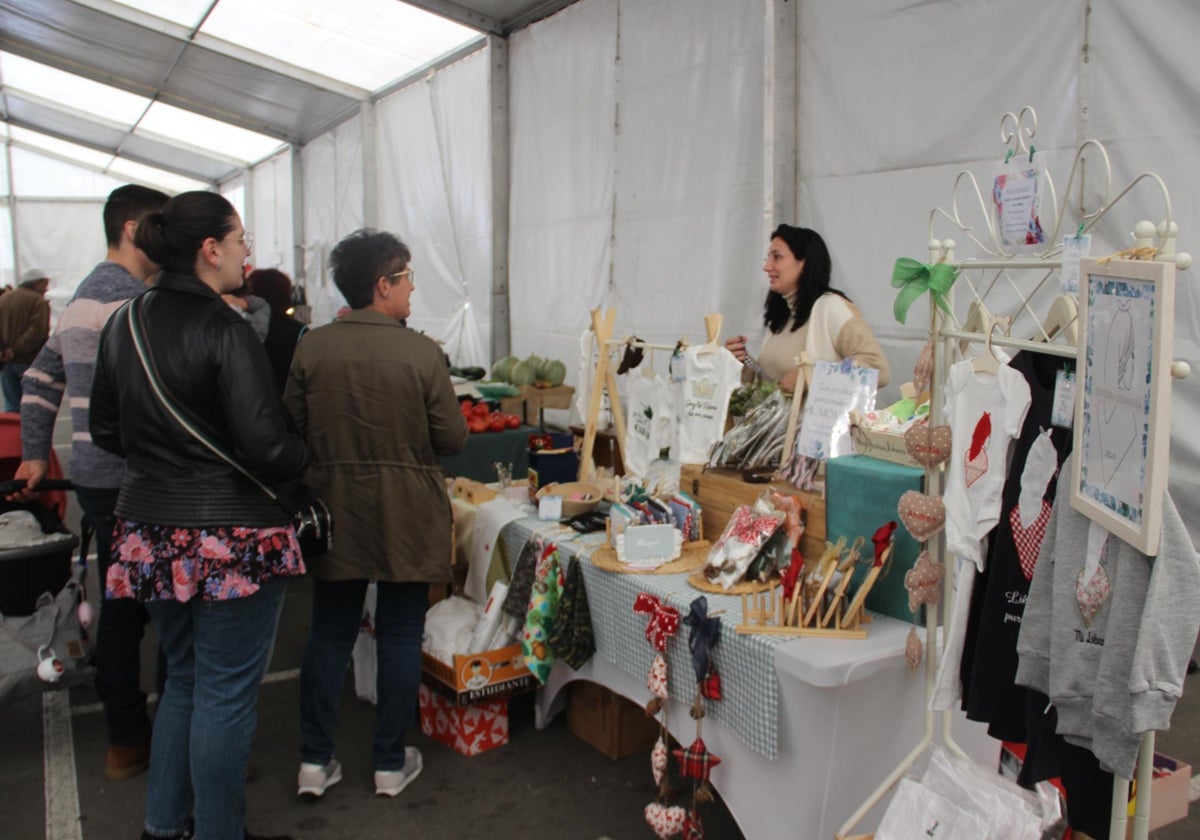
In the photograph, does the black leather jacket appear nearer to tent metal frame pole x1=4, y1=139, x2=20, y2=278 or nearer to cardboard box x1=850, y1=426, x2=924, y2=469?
cardboard box x1=850, y1=426, x2=924, y2=469

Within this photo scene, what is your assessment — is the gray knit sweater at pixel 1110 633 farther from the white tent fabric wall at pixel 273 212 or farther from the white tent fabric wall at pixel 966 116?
the white tent fabric wall at pixel 273 212

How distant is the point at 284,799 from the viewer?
2.71 meters

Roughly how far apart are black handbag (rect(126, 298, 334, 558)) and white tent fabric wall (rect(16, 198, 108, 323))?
17710 millimetres

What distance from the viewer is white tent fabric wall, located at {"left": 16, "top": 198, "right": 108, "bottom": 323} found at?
1750 cm

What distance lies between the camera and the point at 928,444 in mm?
1865

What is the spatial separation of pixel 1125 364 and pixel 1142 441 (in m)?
0.11

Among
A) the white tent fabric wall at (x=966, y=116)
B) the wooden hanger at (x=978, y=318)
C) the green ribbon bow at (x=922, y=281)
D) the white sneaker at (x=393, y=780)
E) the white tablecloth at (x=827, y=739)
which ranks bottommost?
the white sneaker at (x=393, y=780)

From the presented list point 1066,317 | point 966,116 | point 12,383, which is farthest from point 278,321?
point 12,383

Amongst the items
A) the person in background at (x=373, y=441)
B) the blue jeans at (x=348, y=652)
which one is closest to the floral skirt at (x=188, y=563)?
the person in background at (x=373, y=441)

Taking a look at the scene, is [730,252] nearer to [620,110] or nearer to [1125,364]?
[620,110]

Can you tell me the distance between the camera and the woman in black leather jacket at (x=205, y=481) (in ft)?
6.42

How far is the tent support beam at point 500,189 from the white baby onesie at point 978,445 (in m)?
5.88

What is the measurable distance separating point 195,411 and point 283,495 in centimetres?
27

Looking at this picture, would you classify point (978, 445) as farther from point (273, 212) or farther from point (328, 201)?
point (273, 212)
